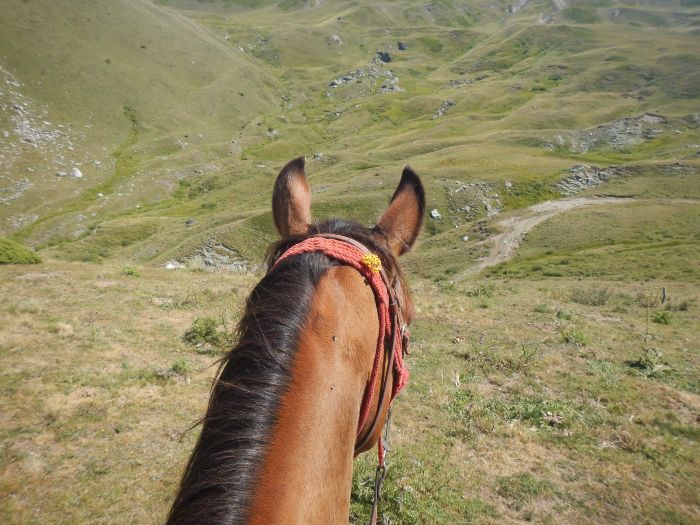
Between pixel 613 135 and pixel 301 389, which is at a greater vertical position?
pixel 301 389

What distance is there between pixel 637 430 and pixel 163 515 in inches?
355

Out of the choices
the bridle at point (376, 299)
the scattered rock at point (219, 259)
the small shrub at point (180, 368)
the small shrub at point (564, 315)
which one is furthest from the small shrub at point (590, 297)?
the scattered rock at point (219, 259)

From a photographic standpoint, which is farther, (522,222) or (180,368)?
(522,222)

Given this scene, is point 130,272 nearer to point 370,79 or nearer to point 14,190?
point 14,190

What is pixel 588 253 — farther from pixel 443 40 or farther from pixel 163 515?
pixel 443 40

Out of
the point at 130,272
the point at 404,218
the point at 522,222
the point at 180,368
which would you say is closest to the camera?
the point at 404,218

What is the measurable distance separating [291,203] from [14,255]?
22.1 m

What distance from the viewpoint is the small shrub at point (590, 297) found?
19141mm

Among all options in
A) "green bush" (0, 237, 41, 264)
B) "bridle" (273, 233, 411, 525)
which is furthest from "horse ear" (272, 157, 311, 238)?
"green bush" (0, 237, 41, 264)

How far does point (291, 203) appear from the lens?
7.53 feet

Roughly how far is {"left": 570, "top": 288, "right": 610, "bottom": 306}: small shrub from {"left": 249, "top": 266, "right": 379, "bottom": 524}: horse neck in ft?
68.9

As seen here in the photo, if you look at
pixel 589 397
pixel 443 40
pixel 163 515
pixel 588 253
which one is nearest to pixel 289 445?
pixel 163 515

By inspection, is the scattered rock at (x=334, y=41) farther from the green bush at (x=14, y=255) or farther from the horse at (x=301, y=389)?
the horse at (x=301, y=389)

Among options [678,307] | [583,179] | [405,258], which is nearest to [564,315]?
[678,307]
